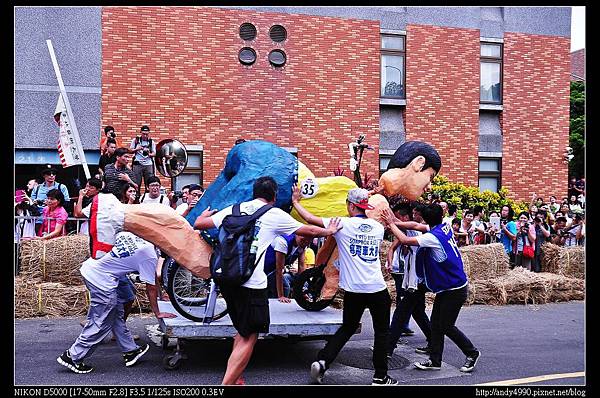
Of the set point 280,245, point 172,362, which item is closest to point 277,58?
point 280,245

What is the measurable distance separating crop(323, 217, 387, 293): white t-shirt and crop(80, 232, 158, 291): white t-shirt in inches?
78.1

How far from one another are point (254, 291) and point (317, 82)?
12.1 metres

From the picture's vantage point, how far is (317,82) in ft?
57.4

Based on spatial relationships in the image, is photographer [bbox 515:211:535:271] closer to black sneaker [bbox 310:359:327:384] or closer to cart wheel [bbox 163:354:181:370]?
black sneaker [bbox 310:359:327:384]

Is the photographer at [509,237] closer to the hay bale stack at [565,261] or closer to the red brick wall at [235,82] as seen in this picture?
the hay bale stack at [565,261]

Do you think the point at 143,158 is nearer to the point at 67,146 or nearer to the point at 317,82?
the point at 67,146

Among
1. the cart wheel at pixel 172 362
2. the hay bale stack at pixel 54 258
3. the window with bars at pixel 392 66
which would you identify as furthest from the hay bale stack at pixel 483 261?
the window with bars at pixel 392 66

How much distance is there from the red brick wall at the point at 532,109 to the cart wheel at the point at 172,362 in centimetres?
1411

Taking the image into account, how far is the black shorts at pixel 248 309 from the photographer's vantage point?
5.91 m

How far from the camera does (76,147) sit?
1221cm

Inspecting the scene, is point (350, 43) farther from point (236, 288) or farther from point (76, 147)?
point (236, 288)

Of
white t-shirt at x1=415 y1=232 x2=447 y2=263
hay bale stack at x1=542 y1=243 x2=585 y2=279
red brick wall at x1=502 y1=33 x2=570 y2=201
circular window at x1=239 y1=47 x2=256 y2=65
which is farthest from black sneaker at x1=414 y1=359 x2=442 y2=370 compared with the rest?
red brick wall at x1=502 y1=33 x2=570 y2=201
